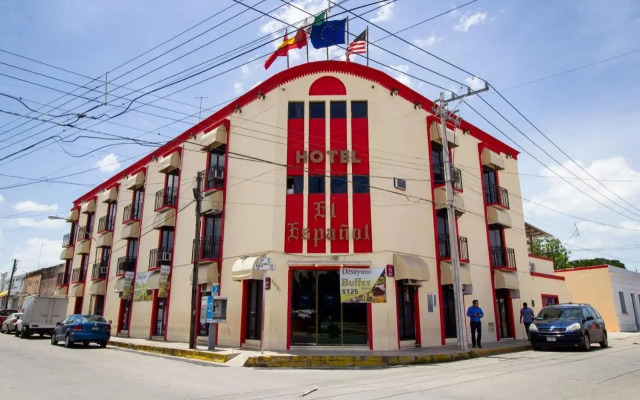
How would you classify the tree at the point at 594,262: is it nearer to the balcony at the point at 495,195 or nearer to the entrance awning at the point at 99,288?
the balcony at the point at 495,195

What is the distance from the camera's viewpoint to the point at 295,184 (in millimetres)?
19375

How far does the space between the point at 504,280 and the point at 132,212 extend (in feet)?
79.0

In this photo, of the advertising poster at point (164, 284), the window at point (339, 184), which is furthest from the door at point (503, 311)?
the advertising poster at point (164, 284)

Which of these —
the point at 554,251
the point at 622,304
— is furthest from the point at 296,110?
the point at 554,251

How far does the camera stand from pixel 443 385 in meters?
9.27

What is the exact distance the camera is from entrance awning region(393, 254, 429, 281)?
1780 cm

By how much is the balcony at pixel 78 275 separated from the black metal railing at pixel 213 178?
21.3 m

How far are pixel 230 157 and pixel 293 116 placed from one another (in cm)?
420

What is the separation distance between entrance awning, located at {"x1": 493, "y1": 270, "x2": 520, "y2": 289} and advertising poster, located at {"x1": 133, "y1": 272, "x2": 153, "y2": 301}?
1955 cm

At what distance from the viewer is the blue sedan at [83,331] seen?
20.0m

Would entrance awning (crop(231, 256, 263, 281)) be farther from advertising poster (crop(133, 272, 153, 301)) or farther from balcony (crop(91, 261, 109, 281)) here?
balcony (crop(91, 261, 109, 281))

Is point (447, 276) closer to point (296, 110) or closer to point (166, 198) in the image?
point (296, 110)

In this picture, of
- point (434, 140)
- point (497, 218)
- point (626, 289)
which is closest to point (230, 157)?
point (434, 140)

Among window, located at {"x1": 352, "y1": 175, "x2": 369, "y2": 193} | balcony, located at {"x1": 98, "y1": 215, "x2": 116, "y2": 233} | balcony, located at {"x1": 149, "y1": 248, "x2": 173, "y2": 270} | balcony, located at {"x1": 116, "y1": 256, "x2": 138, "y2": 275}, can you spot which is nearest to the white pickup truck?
balcony, located at {"x1": 116, "y1": 256, "x2": 138, "y2": 275}
